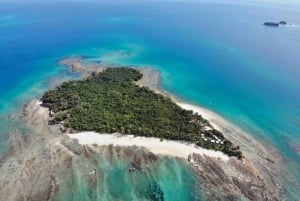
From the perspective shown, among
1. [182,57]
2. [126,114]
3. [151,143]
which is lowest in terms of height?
[182,57]

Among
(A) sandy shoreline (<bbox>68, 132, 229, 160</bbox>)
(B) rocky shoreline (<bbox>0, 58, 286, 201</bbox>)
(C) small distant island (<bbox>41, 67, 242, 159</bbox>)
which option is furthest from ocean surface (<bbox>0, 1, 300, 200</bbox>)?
(C) small distant island (<bbox>41, 67, 242, 159</bbox>)

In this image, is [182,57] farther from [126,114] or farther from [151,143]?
[151,143]

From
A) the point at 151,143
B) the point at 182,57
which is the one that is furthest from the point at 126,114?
the point at 182,57

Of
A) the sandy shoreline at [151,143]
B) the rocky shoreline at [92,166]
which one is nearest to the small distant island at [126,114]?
the sandy shoreline at [151,143]

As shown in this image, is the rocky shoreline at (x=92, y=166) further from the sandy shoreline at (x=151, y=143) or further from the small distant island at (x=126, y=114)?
the small distant island at (x=126, y=114)

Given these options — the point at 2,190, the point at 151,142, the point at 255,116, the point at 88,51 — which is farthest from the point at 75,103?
the point at 88,51

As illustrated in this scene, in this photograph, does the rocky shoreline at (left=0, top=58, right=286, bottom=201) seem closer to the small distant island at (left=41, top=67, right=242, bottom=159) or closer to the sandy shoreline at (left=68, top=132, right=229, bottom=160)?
the sandy shoreline at (left=68, top=132, right=229, bottom=160)

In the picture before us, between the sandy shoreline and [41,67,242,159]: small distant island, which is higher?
[41,67,242,159]: small distant island
